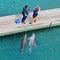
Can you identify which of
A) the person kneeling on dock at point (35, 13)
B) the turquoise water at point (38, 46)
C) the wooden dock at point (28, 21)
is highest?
the person kneeling on dock at point (35, 13)

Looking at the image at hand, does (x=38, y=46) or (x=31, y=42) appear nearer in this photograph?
(x=38, y=46)

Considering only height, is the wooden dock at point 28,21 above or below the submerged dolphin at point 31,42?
above

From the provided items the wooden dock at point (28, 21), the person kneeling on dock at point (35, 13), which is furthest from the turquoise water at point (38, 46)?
the person kneeling on dock at point (35, 13)

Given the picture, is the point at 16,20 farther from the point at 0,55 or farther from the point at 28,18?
the point at 0,55

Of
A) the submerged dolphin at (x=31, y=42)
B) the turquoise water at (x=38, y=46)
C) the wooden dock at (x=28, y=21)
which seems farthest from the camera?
the wooden dock at (x=28, y=21)

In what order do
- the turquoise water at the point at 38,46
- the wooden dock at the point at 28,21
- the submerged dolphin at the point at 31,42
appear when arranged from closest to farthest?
the turquoise water at the point at 38,46 → the submerged dolphin at the point at 31,42 → the wooden dock at the point at 28,21

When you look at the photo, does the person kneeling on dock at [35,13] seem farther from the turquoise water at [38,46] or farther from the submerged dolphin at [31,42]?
the submerged dolphin at [31,42]

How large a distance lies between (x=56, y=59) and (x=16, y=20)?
357 cm

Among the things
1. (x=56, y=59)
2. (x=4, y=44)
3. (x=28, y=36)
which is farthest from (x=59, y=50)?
(x=4, y=44)

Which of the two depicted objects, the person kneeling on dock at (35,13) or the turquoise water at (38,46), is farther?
the person kneeling on dock at (35,13)

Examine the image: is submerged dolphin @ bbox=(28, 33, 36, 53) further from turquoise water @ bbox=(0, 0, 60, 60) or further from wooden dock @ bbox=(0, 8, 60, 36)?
wooden dock @ bbox=(0, 8, 60, 36)

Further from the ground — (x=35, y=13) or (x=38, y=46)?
(x=35, y=13)

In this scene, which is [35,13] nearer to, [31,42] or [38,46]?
[31,42]

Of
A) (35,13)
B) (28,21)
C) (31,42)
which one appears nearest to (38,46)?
(31,42)
